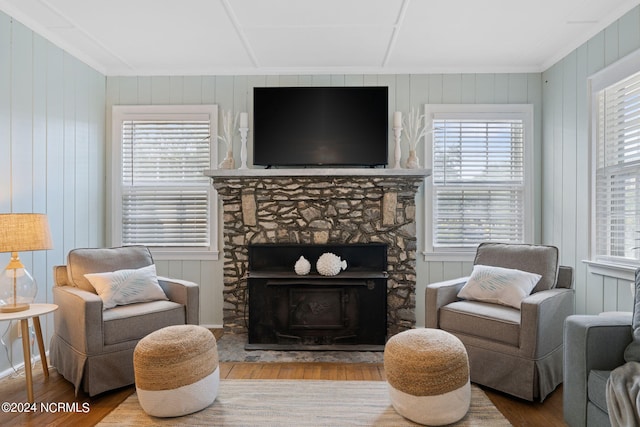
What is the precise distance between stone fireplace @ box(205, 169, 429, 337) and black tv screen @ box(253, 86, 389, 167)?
0.21 m

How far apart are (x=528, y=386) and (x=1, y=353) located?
3501 mm

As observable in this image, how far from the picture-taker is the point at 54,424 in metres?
2.25

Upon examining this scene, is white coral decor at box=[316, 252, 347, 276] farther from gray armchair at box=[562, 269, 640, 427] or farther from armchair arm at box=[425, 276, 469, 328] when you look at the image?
gray armchair at box=[562, 269, 640, 427]

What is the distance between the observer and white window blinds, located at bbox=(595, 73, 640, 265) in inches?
109

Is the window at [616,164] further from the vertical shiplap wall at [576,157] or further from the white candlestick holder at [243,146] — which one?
the white candlestick holder at [243,146]

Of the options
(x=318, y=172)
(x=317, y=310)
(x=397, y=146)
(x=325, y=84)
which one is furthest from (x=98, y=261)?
(x=397, y=146)

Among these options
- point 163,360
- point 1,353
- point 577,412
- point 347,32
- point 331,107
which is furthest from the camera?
point 331,107

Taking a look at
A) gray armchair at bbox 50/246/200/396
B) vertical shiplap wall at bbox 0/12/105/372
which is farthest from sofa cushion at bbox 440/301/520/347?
vertical shiplap wall at bbox 0/12/105/372

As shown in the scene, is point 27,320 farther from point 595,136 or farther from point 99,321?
point 595,136

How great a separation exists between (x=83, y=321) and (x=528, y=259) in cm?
312

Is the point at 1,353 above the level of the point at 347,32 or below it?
below

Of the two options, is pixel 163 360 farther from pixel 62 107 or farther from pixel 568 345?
pixel 62 107

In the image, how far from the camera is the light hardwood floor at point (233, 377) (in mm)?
2301

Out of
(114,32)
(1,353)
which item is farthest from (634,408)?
(114,32)
